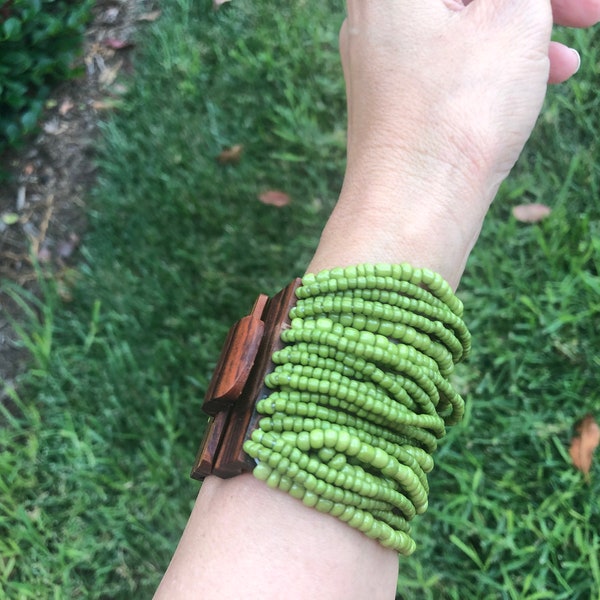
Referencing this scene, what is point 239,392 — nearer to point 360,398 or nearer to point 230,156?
point 360,398

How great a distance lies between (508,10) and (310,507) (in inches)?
49.8

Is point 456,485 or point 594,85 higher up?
point 594,85

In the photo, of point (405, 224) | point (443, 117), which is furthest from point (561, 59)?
point (405, 224)

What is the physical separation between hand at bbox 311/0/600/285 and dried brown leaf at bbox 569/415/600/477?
92 centimetres

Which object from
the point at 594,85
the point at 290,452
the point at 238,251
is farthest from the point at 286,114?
the point at 290,452

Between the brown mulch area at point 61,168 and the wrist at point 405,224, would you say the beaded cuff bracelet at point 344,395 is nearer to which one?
the wrist at point 405,224

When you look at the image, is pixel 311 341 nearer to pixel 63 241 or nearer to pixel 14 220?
pixel 63 241

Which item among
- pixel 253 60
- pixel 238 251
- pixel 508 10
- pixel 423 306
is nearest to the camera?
pixel 423 306

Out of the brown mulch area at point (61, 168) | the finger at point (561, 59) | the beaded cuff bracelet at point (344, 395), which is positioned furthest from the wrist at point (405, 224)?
the brown mulch area at point (61, 168)

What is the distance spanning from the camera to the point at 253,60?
2.97m

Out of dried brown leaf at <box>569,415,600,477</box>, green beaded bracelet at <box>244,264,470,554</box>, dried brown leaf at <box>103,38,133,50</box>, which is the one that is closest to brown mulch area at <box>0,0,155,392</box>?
dried brown leaf at <box>103,38,133,50</box>

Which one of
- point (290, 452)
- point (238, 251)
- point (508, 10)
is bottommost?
→ point (238, 251)

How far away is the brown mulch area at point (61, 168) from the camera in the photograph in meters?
2.81

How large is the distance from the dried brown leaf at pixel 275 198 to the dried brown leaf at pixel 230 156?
212 mm
